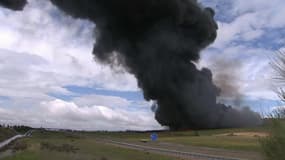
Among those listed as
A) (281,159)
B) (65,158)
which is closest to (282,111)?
(281,159)

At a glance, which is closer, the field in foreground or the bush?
the bush

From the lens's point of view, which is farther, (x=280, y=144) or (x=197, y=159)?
(x=197, y=159)

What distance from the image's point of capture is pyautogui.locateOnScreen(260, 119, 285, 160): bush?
531 inches

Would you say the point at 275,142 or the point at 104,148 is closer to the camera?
the point at 275,142

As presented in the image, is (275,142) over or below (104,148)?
below

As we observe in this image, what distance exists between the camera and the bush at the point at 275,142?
13484 millimetres

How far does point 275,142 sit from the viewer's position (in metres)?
13.8

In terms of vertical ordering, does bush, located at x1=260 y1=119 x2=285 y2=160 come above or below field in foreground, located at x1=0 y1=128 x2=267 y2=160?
below

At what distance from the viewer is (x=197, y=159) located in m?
48.4

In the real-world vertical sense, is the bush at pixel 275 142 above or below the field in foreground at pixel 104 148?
below

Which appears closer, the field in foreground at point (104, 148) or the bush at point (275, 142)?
the bush at point (275, 142)

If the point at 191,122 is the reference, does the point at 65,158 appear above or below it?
below

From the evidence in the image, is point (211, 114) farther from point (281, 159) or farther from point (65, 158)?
point (281, 159)

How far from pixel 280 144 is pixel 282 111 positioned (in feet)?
3.43
